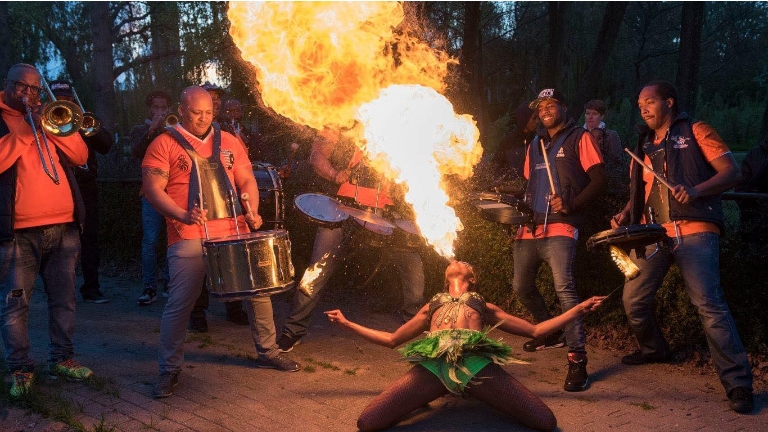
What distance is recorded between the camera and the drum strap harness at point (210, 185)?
18.7 feet

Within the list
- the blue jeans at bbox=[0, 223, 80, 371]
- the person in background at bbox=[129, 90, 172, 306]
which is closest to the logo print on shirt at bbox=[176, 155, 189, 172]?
the blue jeans at bbox=[0, 223, 80, 371]

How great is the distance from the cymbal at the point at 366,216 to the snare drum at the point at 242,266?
0.99 metres

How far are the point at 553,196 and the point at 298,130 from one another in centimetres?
614

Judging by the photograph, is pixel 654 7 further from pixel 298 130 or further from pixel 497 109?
pixel 298 130

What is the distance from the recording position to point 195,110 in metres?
5.70

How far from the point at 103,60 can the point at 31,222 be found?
58.4 ft

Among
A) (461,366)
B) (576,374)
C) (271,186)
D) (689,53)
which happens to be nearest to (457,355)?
(461,366)

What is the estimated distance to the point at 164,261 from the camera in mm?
10602

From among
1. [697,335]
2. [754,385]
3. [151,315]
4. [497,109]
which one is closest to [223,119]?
[151,315]

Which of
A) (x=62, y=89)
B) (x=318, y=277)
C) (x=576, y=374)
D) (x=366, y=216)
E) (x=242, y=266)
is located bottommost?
(x=576, y=374)

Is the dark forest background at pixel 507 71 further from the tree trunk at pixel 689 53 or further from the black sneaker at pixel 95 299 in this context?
the black sneaker at pixel 95 299

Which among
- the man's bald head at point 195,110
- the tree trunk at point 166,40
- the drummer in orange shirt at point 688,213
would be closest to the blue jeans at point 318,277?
the man's bald head at point 195,110

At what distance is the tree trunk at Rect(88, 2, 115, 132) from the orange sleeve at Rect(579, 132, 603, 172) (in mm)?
18199

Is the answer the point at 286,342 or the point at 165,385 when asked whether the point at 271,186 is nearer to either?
the point at 286,342
